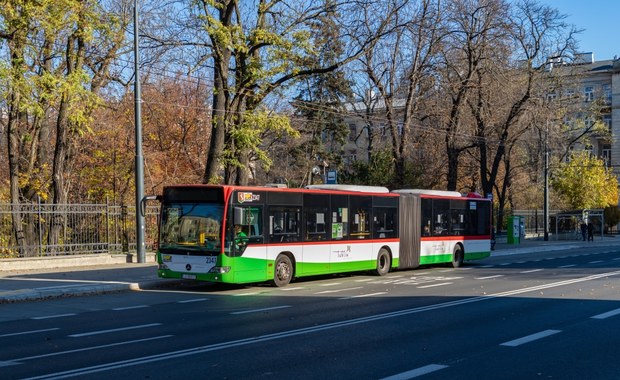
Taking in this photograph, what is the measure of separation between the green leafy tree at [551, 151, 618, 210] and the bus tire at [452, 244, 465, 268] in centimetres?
3949

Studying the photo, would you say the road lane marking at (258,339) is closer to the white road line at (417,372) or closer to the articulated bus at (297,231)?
the white road line at (417,372)

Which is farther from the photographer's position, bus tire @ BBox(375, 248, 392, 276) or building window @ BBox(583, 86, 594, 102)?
building window @ BBox(583, 86, 594, 102)

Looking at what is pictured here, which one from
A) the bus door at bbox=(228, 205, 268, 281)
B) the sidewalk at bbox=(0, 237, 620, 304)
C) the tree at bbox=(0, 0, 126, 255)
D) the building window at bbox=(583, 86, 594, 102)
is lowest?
the sidewalk at bbox=(0, 237, 620, 304)

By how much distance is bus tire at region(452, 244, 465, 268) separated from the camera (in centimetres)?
2734

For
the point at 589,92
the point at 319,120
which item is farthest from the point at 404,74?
the point at 589,92

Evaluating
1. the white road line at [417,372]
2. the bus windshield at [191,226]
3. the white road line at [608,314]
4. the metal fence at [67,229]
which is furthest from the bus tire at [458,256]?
the white road line at [417,372]

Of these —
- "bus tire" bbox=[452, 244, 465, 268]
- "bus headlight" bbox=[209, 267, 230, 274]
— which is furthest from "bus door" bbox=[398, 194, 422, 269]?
"bus headlight" bbox=[209, 267, 230, 274]

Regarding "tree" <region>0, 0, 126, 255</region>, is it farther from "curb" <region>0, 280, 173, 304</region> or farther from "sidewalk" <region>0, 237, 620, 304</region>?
"curb" <region>0, 280, 173, 304</region>

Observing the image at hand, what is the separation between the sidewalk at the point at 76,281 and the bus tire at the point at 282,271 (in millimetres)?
3066

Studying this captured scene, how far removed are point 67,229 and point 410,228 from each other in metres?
11.9

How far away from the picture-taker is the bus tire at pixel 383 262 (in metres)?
23.4

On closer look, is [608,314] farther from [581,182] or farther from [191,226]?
[581,182]

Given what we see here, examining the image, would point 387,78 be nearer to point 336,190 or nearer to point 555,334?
point 336,190

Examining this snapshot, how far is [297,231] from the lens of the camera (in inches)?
789
